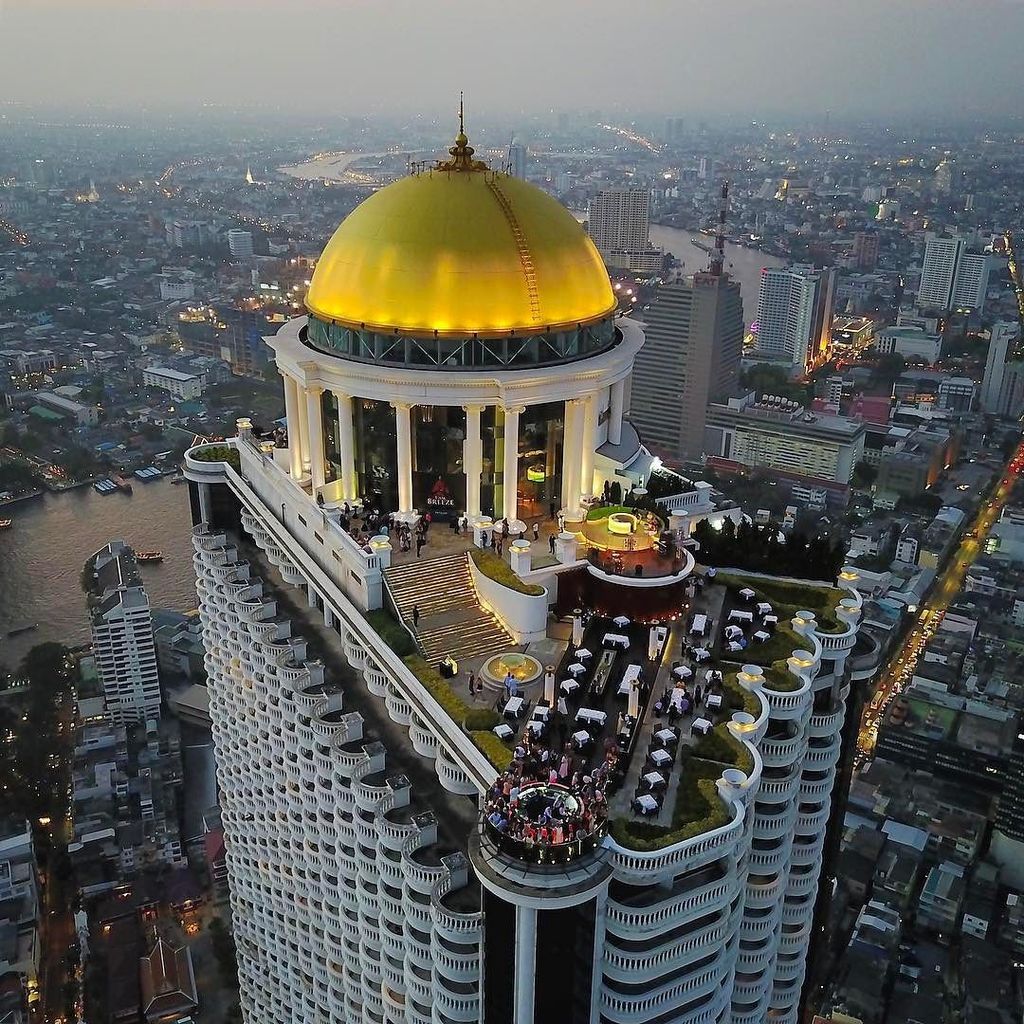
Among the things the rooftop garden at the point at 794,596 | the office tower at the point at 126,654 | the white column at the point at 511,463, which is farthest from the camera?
the office tower at the point at 126,654

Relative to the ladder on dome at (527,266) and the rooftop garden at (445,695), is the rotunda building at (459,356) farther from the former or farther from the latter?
the rooftop garden at (445,695)

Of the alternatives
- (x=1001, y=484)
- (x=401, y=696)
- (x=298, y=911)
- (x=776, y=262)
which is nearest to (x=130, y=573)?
(x=298, y=911)

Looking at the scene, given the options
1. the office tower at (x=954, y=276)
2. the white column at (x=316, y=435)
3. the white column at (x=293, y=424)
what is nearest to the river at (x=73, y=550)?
the white column at (x=293, y=424)

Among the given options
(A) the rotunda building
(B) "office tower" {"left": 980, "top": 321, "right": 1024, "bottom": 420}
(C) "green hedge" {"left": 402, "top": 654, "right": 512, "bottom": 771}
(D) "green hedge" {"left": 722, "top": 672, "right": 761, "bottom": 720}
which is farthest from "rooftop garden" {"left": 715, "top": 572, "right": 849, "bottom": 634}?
(B) "office tower" {"left": 980, "top": 321, "right": 1024, "bottom": 420}

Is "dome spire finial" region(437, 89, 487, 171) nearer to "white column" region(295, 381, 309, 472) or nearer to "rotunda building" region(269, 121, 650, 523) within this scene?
"rotunda building" region(269, 121, 650, 523)

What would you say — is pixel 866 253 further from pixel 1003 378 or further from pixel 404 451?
pixel 404 451

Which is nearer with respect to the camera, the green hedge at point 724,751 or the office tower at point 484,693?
the office tower at point 484,693

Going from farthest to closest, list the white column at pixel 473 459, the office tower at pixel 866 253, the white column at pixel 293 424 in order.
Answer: the office tower at pixel 866 253, the white column at pixel 293 424, the white column at pixel 473 459
